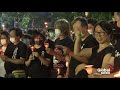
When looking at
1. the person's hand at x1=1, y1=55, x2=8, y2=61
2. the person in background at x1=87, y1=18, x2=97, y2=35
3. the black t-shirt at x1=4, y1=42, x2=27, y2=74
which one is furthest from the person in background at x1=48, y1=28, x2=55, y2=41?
the person's hand at x1=1, y1=55, x2=8, y2=61

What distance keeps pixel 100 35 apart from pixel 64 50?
0.72 m

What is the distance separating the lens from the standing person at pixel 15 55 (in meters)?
6.39

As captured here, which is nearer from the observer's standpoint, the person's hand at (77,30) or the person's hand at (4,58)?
the person's hand at (77,30)

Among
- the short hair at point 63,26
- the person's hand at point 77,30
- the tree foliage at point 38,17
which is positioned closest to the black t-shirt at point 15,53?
the tree foliage at point 38,17

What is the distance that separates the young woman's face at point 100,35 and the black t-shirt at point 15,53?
1.36m

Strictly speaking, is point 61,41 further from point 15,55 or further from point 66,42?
point 15,55

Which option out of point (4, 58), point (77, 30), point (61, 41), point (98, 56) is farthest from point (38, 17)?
point (98, 56)

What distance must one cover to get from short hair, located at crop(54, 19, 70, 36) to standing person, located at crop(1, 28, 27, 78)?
733mm

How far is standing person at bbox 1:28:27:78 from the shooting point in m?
6.39

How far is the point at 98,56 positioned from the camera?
6258mm

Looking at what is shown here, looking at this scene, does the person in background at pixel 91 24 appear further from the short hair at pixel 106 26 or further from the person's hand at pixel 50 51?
the person's hand at pixel 50 51

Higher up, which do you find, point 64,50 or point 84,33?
point 84,33

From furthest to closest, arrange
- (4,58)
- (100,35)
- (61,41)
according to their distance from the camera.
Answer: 1. (4,58)
2. (61,41)
3. (100,35)
